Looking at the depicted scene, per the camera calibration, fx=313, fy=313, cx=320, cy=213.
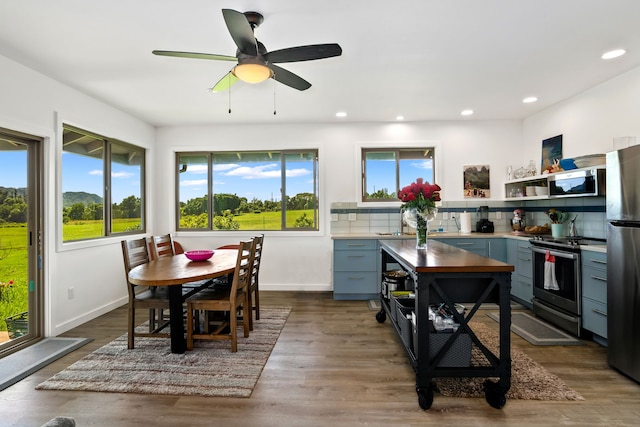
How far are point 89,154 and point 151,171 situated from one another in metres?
1.07

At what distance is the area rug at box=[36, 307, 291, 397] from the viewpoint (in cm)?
218

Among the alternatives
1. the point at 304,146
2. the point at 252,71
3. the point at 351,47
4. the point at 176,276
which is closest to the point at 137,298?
the point at 176,276

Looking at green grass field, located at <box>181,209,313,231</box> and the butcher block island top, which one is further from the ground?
green grass field, located at <box>181,209,313,231</box>

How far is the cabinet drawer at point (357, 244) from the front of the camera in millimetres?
4320

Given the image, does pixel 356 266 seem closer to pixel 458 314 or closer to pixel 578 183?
pixel 458 314

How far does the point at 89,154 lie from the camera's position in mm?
3832

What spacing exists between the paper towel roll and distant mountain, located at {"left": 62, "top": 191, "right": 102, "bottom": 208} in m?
4.99

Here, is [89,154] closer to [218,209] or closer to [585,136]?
[218,209]

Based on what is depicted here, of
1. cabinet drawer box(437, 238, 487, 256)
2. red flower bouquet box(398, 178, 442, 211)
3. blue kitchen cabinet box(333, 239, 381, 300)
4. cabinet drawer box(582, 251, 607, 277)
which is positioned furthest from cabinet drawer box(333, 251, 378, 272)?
cabinet drawer box(582, 251, 607, 277)

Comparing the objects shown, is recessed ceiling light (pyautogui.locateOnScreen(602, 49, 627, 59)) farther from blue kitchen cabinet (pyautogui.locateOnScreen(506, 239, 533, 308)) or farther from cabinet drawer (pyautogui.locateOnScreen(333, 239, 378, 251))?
cabinet drawer (pyautogui.locateOnScreen(333, 239, 378, 251))

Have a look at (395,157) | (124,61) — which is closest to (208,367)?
(124,61)

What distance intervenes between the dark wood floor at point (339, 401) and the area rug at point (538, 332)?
152mm

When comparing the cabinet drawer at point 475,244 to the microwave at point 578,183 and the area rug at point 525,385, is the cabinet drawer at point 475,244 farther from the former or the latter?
the area rug at point 525,385

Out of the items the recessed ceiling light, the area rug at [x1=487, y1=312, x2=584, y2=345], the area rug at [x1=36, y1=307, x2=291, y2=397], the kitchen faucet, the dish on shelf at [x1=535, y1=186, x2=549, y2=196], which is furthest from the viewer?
the dish on shelf at [x1=535, y1=186, x2=549, y2=196]
